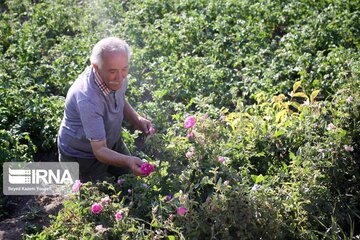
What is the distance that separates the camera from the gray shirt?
405 cm

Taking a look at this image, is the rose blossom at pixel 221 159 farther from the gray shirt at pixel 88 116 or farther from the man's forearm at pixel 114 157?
the gray shirt at pixel 88 116

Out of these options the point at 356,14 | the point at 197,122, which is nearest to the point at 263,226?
the point at 197,122

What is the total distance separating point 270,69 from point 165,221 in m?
2.72

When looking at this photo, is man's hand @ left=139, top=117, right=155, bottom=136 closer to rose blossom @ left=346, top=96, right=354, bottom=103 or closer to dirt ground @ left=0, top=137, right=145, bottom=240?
dirt ground @ left=0, top=137, right=145, bottom=240

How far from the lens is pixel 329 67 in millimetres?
5688

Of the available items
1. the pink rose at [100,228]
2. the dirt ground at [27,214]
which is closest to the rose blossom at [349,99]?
the pink rose at [100,228]

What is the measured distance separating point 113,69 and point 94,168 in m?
0.94

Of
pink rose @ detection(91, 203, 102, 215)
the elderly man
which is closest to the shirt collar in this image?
the elderly man

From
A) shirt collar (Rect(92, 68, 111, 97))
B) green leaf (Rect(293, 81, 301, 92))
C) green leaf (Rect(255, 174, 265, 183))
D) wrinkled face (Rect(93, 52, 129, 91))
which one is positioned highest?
wrinkled face (Rect(93, 52, 129, 91))

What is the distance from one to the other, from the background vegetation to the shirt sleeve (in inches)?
14.2

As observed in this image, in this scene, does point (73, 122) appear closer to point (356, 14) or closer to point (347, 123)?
point (347, 123)

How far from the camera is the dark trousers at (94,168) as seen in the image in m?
4.55

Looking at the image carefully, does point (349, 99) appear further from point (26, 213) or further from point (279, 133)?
point (26, 213)

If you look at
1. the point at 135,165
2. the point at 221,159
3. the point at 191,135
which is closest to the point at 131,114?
the point at 191,135
